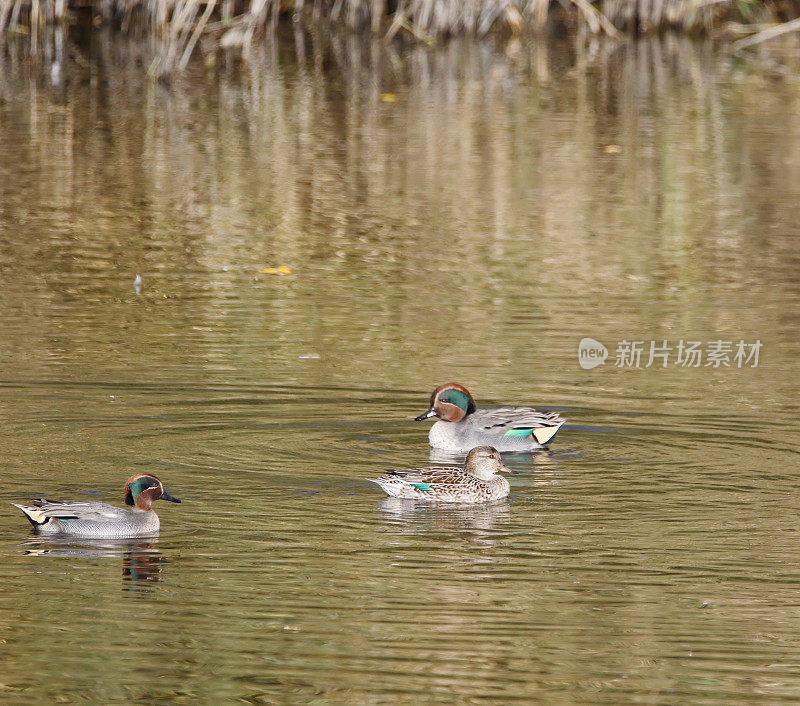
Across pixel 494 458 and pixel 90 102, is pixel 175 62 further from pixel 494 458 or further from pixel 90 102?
pixel 494 458

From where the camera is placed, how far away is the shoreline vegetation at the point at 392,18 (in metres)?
29.0

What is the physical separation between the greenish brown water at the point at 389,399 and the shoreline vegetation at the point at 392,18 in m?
7.72

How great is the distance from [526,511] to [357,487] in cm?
86

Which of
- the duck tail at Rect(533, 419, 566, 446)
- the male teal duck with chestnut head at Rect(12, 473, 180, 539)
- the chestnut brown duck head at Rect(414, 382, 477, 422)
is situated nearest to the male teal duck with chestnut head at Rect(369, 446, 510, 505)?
the duck tail at Rect(533, 419, 566, 446)

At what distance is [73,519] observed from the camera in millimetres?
7277

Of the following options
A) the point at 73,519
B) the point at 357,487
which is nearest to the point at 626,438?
the point at 357,487

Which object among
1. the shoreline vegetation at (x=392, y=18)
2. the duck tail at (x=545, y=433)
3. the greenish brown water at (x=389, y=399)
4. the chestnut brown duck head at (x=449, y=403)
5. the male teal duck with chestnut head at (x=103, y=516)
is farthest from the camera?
the shoreline vegetation at (x=392, y=18)

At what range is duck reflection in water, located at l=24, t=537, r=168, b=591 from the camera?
22.7 feet

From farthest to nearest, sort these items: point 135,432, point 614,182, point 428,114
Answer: point 428,114 → point 614,182 → point 135,432

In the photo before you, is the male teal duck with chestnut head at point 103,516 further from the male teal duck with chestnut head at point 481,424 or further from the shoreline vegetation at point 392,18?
the shoreline vegetation at point 392,18

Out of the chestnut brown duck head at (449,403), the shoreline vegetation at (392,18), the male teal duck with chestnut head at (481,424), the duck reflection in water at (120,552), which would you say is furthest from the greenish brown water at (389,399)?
the shoreline vegetation at (392,18)

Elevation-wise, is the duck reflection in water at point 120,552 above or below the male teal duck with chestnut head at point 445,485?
above

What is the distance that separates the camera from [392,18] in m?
32.9

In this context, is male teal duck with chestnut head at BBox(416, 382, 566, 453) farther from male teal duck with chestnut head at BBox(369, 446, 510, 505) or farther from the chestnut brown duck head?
male teal duck with chestnut head at BBox(369, 446, 510, 505)
